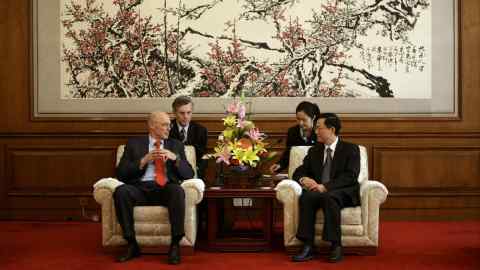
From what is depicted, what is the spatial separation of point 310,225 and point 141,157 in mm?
1452

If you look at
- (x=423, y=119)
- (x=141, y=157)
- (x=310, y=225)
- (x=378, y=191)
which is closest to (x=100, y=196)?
(x=141, y=157)

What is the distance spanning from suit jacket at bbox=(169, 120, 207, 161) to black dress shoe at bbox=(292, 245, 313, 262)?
1.60 metres

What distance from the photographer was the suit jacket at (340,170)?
19.6ft

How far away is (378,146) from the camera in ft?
25.7

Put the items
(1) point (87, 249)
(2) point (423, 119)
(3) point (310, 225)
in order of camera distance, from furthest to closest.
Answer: (2) point (423, 119) → (1) point (87, 249) → (3) point (310, 225)

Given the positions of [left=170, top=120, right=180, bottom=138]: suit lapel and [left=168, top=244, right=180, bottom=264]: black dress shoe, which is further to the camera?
[left=170, top=120, right=180, bottom=138]: suit lapel

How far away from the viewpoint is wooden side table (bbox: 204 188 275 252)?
6121 millimetres

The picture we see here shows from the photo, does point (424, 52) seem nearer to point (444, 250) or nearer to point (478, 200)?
point (478, 200)

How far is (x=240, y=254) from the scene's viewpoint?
608 cm

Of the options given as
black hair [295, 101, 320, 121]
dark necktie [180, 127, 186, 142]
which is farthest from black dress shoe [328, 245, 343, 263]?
dark necktie [180, 127, 186, 142]

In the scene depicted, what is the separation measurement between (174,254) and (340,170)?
1447 mm

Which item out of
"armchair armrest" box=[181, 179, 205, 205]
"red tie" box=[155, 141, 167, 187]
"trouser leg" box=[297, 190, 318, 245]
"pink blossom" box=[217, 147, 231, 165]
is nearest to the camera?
"trouser leg" box=[297, 190, 318, 245]

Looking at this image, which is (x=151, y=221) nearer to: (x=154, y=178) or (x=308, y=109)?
(x=154, y=178)

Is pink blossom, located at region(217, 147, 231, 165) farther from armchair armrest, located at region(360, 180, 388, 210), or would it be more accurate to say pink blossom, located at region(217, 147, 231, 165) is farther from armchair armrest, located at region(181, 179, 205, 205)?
armchair armrest, located at region(360, 180, 388, 210)
